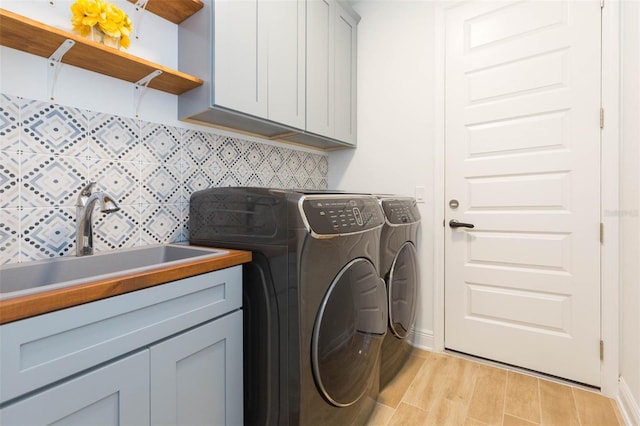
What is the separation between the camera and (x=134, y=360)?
82 centimetres

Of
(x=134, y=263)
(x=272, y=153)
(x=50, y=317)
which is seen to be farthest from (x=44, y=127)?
(x=272, y=153)

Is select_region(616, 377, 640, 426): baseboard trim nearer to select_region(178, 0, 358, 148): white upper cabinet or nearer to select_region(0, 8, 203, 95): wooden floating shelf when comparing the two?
select_region(178, 0, 358, 148): white upper cabinet

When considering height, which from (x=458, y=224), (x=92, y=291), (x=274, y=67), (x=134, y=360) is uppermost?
(x=274, y=67)

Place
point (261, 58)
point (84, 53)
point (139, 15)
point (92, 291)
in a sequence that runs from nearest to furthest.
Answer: point (92, 291), point (84, 53), point (139, 15), point (261, 58)

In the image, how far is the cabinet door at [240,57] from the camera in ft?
4.46

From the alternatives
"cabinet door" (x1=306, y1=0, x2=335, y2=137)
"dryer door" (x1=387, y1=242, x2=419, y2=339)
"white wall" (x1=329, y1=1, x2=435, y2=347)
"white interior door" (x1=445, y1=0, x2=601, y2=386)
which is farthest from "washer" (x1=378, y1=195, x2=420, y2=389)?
"cabinet door" (x1=306, y1=0, x2=335, y2=137)

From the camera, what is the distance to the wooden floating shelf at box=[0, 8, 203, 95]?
0.95 meters

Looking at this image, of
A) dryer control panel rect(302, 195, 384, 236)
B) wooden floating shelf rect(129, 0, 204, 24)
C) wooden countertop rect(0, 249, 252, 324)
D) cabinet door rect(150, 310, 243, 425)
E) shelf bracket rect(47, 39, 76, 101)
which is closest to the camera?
wooden countertop rect(0, 249, 252, 324)

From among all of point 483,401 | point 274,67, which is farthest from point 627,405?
point 274,67

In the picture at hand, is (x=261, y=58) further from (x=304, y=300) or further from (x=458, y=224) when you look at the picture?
(x=458, y=224)

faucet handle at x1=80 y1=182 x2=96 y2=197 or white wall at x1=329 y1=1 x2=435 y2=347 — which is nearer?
faucet handle at x1=80 y1=182 x2=96 y2=197

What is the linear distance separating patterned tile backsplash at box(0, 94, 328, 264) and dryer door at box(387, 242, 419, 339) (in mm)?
1046

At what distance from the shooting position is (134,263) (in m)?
1.29

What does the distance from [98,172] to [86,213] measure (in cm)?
22
